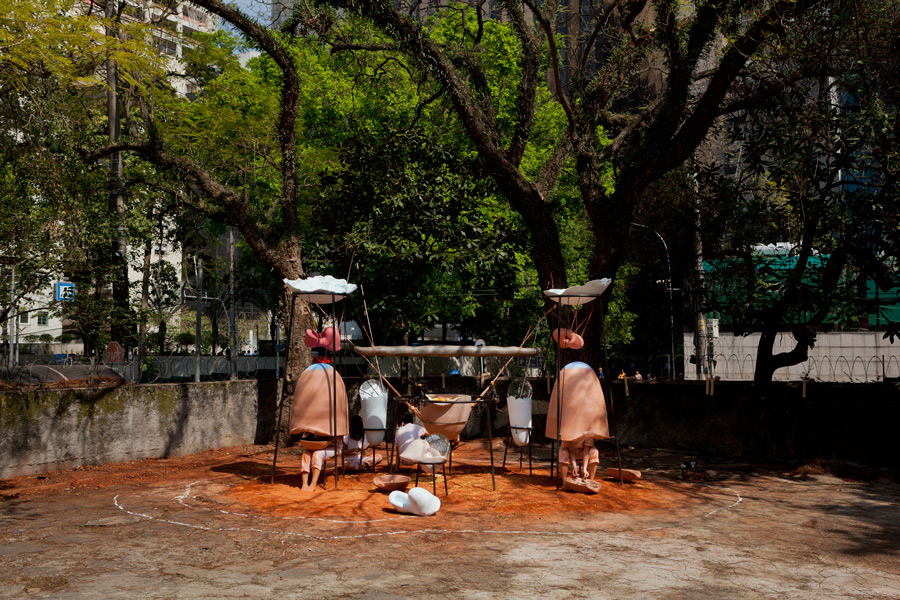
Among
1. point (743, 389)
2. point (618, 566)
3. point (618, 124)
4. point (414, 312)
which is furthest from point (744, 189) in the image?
point (618, 566)

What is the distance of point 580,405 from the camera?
970 cm

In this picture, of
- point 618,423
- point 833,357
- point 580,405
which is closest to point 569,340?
point 580,405

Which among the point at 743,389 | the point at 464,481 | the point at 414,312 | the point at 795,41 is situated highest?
the point at 795,41

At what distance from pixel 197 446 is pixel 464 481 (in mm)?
5213

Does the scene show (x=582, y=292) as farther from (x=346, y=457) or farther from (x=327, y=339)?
(x=346, y=457)

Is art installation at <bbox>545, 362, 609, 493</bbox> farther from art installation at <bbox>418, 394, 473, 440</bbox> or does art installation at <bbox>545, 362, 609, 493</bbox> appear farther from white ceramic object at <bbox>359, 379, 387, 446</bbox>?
white ceramic object at <bbox>359, 379, 387, 446</bbox>

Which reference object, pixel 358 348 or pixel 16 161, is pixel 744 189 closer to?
pixel 358 348

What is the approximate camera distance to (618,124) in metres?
14.0

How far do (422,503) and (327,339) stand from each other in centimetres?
288

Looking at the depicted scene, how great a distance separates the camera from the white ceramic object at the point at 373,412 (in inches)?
416

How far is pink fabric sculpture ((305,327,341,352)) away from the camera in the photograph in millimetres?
10219

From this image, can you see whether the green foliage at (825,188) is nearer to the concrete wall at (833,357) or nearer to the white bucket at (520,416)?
the concrete wall at (833,357)

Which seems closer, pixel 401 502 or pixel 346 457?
pixel 401 502

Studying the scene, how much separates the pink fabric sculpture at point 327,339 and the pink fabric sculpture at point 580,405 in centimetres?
281
